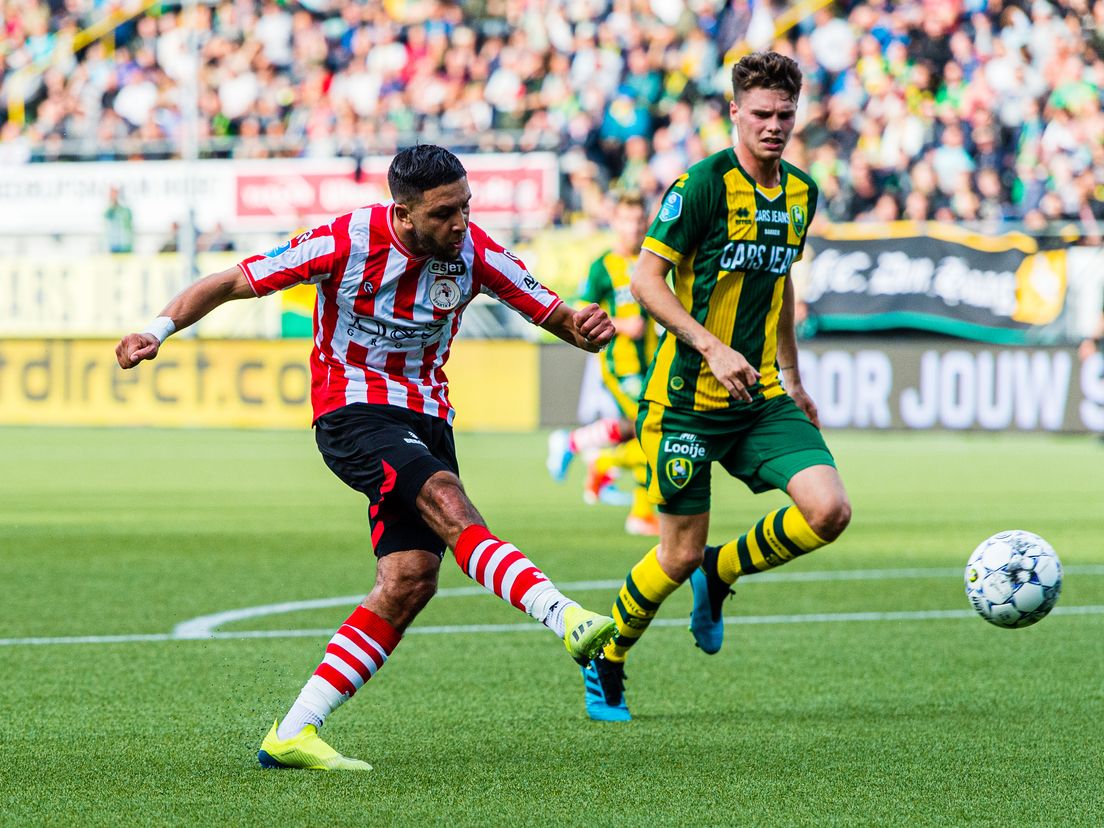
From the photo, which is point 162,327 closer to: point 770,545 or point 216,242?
point 770,545

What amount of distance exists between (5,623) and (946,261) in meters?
15.7

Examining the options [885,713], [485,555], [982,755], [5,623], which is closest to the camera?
[485,555]

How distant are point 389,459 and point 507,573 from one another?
49cm

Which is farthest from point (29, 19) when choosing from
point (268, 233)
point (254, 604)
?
point (254, 604)

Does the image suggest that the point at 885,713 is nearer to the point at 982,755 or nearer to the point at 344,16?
the point at 982,755

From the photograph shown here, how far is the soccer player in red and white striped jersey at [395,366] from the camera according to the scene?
16.2 ft

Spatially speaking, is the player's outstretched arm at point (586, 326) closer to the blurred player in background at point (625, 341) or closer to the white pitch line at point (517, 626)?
the white pitch line at point (517, 626)

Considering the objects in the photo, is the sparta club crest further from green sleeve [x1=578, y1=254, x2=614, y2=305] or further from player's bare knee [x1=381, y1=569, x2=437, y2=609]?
green sleeve [x1=578, y1=254, x2=614, y2=305]

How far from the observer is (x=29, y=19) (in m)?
31.1

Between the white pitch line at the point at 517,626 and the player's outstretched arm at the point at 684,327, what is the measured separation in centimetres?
241

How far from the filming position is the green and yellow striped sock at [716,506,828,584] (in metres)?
5.89

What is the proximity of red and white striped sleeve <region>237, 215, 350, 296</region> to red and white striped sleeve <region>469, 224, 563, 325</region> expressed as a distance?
413mm

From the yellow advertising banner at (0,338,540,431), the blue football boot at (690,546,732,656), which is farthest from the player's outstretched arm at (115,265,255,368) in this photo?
the yellow advertising banner at (0,338,540,431)

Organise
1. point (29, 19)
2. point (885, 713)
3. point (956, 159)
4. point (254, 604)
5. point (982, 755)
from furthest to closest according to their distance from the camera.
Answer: point (29, 19) → point (956, 159) → point (254, 604) → point (885, 713) → point (982, 755)
